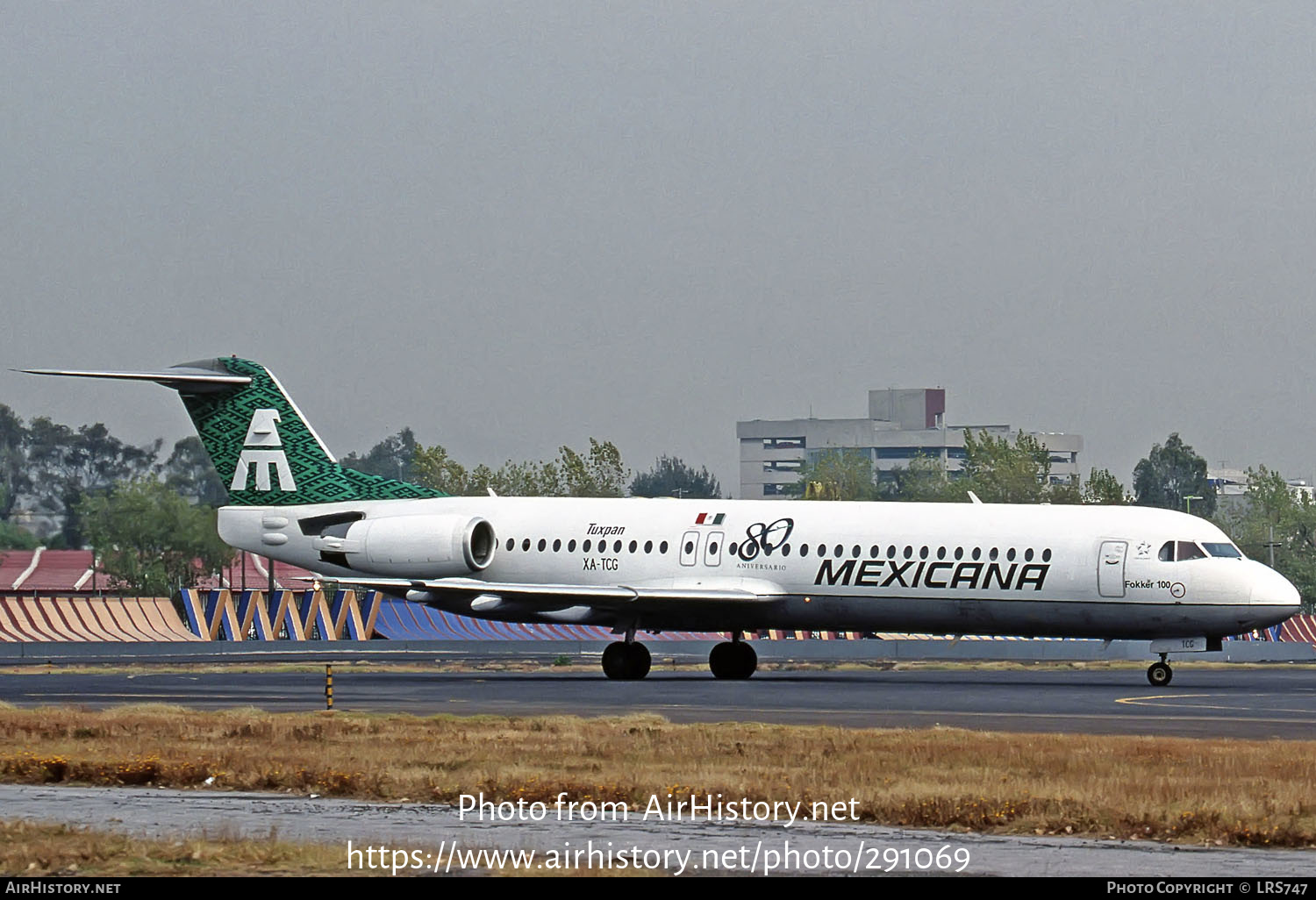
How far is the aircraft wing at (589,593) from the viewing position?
40750 millimetres

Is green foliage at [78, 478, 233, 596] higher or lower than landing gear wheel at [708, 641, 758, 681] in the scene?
higher

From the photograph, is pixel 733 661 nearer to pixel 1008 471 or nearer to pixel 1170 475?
pixel 1008 471

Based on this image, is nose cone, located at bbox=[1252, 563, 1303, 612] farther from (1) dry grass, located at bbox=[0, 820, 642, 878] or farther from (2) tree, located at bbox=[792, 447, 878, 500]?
→ (2) tree, located at bbox=[792, 447, 878, 500]

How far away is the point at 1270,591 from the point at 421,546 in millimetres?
17249

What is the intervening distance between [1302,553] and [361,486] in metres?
93.2

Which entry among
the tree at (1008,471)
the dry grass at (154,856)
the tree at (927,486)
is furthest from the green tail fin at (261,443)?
the tree at (1008,471)

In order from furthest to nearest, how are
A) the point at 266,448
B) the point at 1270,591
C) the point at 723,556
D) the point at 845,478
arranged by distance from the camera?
the point at 845,478 → the point at 266,448 → the point at 723,556 → the point at 1270,591

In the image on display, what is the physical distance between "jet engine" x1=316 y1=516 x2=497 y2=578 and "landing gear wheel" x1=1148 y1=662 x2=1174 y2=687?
14.0 meters

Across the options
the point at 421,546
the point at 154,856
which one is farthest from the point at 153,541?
the point at 154,856

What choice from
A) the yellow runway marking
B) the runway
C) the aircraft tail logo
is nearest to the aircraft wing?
the runway

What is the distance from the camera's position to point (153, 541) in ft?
339

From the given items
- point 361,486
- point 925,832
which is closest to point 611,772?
point 925,832

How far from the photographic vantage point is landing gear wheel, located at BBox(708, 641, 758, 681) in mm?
42531

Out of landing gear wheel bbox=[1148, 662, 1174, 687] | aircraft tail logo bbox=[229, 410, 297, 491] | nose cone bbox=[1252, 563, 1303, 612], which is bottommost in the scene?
landing gear wheel bbox=[1148, 662, 1174, 687]
